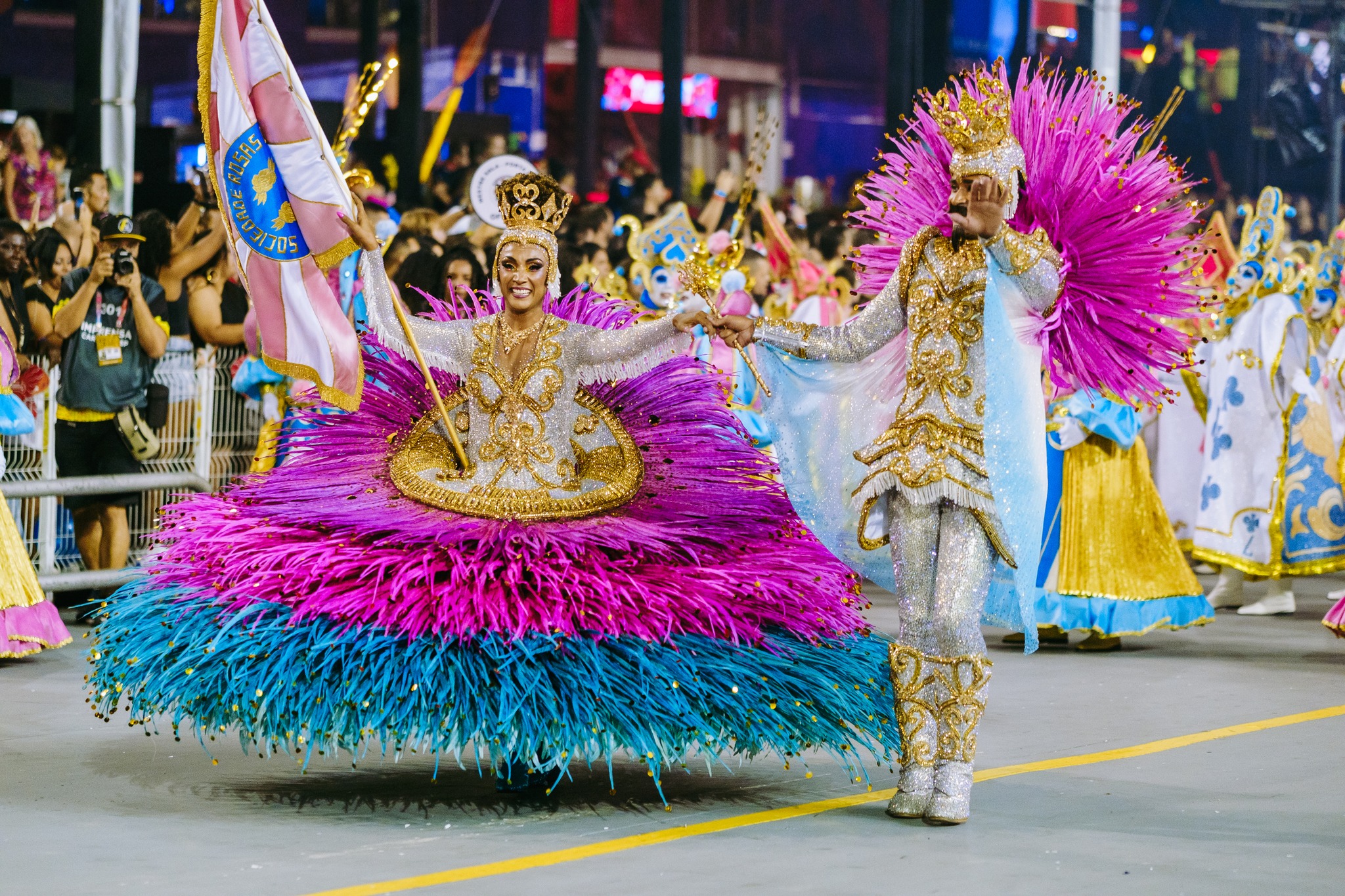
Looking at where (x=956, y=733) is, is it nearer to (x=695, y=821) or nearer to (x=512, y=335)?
(x=695, y=821)

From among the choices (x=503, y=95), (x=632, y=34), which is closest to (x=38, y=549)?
(x=503, y=95)

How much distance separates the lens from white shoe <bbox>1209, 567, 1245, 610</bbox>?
1050cm

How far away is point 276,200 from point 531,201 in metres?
0.74

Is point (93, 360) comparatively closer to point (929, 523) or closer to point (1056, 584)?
point (1056, 584)

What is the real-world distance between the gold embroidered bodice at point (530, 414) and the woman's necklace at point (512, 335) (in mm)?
19

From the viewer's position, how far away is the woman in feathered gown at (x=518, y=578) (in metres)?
5.18

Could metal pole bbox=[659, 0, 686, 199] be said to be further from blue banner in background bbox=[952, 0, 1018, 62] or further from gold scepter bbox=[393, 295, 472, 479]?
gold scepter bbox=[393, 295, 472, 479]

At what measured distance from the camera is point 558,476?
581 cm

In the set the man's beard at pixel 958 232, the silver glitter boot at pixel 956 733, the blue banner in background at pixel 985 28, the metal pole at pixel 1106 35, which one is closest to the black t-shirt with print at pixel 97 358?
the man's beard at pixel 958 232

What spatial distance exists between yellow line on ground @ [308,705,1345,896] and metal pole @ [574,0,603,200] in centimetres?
1422

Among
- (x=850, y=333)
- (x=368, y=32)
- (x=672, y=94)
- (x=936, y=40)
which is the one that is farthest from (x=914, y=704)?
(x=672, y=94)

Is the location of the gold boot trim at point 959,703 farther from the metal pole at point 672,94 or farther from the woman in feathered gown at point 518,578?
the metal pole at point 672,94

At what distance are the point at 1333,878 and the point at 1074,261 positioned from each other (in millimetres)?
1843

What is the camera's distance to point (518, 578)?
5289 mm
